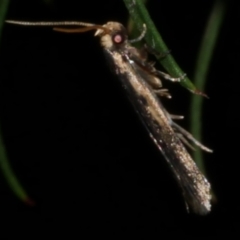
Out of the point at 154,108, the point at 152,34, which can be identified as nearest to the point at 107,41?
the point at 154,108

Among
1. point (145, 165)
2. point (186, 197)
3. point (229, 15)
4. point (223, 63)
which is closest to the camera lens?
point (186, 197)

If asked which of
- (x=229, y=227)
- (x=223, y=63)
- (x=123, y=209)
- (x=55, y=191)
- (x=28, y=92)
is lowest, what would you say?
(x=229, y=227)

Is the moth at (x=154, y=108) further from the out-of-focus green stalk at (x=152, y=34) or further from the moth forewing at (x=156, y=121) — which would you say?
the out-of-focus green stalk at (x=152, y=34)

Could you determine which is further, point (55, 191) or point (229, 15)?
point (55, 191)

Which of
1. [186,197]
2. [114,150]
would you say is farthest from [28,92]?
[186,197]

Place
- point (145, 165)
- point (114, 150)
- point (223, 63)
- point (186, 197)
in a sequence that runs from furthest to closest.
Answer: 1. point (114, 150)
2. point (145, 165)
3. point (223, 63)
4. point (186, 197)

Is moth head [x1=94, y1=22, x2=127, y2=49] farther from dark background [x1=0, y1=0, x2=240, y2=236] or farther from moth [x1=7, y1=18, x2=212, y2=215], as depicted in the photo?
dark background [x1=0, y1=0, x2=240, y2=236]

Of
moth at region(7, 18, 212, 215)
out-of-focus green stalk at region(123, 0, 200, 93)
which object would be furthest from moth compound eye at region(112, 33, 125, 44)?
out-of-focus green stalk at region(123, 0, 200, 93)

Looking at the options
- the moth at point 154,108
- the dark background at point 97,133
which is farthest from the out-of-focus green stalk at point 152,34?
the dark background at point 97,133

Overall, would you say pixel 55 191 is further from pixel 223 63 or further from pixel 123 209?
pixel 223 63

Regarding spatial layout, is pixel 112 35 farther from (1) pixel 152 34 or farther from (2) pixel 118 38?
(1) pixel 152 34
